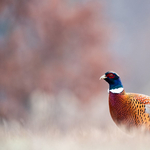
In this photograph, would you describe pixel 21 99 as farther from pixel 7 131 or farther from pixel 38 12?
pixel 7 131

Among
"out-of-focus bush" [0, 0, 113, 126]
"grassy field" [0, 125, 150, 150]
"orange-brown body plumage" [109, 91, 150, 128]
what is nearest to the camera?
"grassy field" [0, 125, 150, 150]

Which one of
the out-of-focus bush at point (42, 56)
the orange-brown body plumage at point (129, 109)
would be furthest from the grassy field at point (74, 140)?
the out-of-focus bush at point (42, 56)

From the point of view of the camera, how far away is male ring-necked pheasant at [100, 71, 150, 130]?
1.63 metres

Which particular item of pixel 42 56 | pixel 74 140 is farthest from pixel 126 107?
pixel 42 56

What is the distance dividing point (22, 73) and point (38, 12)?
1.26m

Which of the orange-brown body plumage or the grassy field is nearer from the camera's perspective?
the grassy field

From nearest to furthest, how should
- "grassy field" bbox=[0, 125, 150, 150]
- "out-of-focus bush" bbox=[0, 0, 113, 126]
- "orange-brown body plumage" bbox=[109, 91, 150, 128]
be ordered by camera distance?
1. "grassy field" bbox=[0, 125, 150, 150]
2. "orange-brown body plumage" bbox=[109, 91, 150, 128]
3. "out-of-focus bush" bbox=[0, 0, 113, 126]

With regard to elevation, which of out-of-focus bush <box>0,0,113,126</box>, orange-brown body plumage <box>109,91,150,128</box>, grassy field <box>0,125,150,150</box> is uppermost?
out-of-focus bush <box>0,0,113,126</box>

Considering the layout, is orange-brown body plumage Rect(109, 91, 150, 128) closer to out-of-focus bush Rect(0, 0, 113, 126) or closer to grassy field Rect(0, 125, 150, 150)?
grassy field Rect(0, 125, 150, 150)

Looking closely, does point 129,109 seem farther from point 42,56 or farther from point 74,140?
point 42,56

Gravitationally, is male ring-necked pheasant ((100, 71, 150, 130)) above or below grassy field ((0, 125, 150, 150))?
above

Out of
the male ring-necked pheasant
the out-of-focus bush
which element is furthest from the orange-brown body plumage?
the out-of-focus bush

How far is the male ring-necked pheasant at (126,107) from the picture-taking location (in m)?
1.63

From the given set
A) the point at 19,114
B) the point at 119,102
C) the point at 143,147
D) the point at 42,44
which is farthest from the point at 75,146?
the point at 42,44
